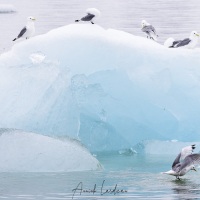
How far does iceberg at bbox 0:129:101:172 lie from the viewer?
11.7 metres

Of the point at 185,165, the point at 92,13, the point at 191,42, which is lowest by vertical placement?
the point at 191,42

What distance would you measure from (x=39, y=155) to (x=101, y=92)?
226 centimetres

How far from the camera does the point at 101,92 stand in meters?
13.8

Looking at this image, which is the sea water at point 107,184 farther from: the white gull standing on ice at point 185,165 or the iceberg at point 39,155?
the iceberg at point 39,155

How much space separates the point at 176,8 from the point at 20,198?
1301 inches

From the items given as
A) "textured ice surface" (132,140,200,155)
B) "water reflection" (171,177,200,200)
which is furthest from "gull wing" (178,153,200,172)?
"textured ice surface" (132,140,200,155)

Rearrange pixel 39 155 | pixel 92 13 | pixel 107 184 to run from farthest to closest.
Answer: pixel 92 13 → pixel 39 155 → pixel 107 184

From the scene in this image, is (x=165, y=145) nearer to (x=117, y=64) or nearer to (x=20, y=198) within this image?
(x=117, y=64)

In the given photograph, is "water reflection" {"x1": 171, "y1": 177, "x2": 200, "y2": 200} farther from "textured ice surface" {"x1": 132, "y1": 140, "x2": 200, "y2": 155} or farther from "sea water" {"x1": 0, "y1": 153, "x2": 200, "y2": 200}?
A: "textured ice surface" {"x1": 132, "y1": 140, "x2": 200, "y2": 155}

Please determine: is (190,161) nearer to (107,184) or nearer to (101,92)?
(107,184)

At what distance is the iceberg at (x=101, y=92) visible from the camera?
13492 mm

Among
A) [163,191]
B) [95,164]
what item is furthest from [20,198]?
[95,164]

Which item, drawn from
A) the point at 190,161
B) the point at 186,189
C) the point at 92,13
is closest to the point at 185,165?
the point at 190,161

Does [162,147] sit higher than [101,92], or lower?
lower
